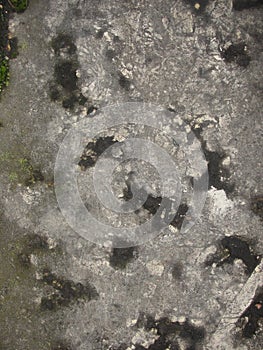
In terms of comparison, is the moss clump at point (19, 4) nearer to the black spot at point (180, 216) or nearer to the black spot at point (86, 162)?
the black spot at point (86, 162)

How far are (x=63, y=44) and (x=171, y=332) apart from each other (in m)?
5.41

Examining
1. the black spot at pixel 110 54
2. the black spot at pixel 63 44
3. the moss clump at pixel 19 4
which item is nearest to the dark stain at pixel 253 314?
the black spot at pixel 110 54

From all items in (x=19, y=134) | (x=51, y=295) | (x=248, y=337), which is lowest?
(x=51, y=295)

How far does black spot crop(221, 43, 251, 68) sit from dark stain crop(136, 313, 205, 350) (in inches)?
181

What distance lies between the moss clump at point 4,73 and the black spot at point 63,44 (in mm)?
913

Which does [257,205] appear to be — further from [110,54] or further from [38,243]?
[38,243]

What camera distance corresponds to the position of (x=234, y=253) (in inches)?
319

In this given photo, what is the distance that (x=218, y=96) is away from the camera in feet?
26.7

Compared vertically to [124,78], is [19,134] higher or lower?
lower

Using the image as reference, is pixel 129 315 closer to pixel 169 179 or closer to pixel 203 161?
pixel 169 179

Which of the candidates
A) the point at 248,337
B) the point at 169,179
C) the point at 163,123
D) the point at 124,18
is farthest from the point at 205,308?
the point at 124,18

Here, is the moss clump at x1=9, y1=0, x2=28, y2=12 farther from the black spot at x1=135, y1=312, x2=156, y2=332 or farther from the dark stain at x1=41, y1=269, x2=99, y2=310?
the black spot at x1=135, y1=312, x2=156, y2=332

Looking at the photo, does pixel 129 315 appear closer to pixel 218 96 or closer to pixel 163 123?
pixel 163 123

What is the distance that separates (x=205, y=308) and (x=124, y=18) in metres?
5.27
